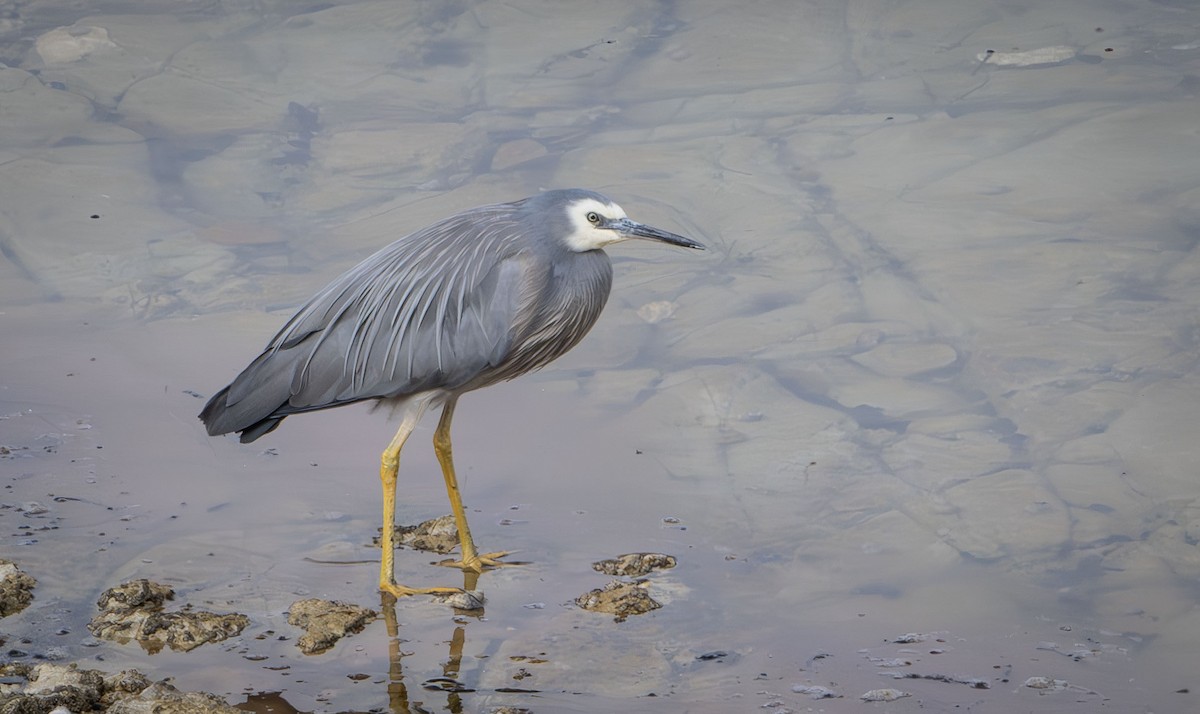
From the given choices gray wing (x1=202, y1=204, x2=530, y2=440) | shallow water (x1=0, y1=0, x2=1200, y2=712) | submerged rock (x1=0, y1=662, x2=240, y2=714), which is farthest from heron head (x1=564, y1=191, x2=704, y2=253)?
submerged rock (x1=0, y1=662, x2=240, y2=714)

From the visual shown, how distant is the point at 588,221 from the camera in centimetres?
530

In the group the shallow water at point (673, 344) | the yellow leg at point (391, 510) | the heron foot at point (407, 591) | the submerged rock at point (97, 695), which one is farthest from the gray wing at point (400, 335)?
the submerged rock at point (97, 695)

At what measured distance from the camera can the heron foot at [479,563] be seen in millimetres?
5320

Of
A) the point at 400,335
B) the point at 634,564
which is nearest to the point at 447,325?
the point at 400,335

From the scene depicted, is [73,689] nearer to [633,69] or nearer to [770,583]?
[770,583]

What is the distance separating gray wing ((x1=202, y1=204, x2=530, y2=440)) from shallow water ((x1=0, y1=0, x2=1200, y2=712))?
1.99 feet

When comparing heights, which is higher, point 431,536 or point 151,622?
point 151,622

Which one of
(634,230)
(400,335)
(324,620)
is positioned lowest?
(324,620)

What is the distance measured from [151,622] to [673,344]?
310 centimetres

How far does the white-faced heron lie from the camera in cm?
522

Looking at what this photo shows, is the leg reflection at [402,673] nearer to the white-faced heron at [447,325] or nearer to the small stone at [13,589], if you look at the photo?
the white-faced heron at [447,325]

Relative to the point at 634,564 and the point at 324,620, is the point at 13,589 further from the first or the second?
the point at 634,564

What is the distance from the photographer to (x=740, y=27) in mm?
10094

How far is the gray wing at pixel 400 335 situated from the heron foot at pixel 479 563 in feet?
2.27
